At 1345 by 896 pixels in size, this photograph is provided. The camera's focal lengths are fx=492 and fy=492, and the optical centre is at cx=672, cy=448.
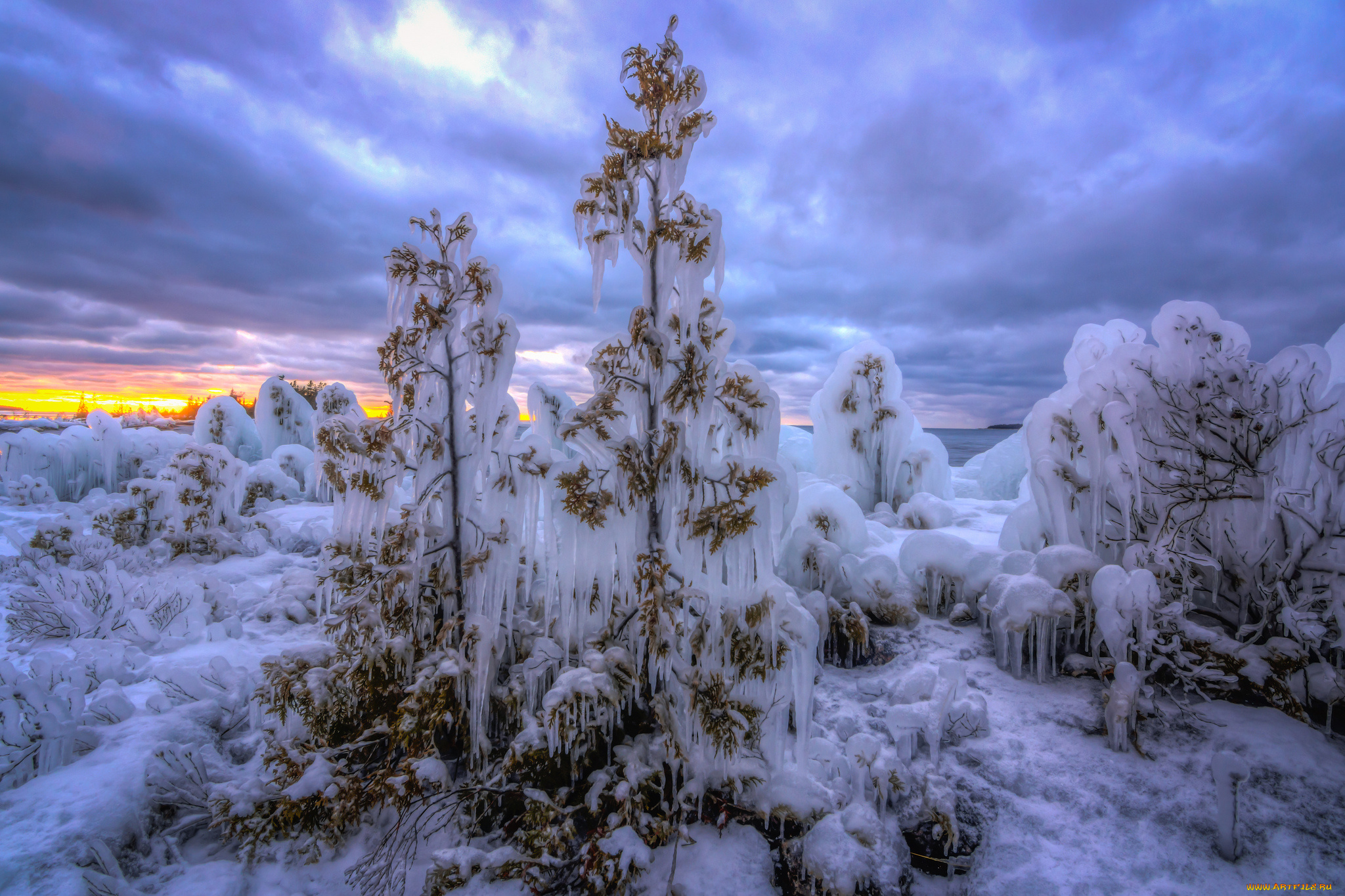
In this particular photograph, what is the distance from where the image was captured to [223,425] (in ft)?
44.6

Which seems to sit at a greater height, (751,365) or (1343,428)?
(751,365)

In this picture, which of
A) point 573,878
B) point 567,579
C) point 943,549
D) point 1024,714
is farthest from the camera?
point 943,549

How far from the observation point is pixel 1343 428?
12.8 feet

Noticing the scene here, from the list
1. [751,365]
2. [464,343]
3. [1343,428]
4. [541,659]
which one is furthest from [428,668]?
[1343,428]

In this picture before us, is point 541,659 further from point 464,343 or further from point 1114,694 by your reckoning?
point 1114,694

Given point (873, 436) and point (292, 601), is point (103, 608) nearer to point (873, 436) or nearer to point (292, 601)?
point (292, 601)

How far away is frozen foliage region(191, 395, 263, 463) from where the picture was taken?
1332 cm

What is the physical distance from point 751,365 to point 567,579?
2075mm

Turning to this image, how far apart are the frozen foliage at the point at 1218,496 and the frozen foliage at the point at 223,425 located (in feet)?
57.8

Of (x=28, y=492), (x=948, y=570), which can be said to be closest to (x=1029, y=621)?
(x=948, y=570)

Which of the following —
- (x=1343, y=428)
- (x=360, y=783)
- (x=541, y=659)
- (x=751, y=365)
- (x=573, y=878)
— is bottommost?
(x=573, y=878)

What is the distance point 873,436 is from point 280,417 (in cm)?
1622

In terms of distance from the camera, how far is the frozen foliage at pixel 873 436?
11078mm

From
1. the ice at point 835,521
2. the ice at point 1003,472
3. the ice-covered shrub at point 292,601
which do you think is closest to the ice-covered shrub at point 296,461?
the ice-covered shrub at point 292,601
